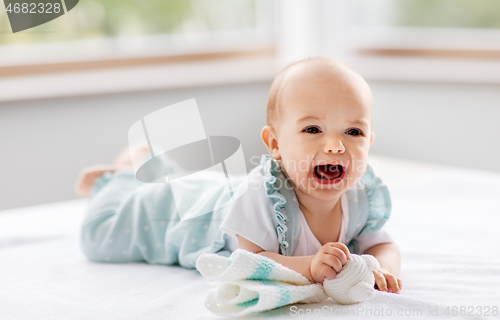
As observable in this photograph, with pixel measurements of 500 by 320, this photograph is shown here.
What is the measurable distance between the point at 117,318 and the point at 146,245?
0.32m

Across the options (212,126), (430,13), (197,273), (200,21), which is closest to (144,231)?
(197,273)

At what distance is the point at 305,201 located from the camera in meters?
0.89

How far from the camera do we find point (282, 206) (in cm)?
86

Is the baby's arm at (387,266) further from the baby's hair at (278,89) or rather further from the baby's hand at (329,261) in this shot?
the baby's hair at (278,89)

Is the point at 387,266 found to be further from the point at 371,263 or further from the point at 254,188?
the point at 254,188

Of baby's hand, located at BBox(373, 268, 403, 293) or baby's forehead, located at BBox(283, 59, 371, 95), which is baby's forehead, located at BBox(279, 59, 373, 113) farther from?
baby's hand, located at BBox(373, 268, 403, 293)

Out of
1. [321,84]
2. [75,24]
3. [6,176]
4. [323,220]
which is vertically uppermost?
[75,24]

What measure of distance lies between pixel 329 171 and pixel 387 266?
0.18 metres

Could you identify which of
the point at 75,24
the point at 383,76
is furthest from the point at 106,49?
the point at 383,76

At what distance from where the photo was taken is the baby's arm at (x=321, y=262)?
2.43ft

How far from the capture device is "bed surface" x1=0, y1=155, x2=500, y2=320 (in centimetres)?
73

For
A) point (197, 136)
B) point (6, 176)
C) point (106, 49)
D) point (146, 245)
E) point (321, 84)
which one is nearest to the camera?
point (321, 84)

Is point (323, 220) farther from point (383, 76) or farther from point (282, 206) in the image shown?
point (383, 76)

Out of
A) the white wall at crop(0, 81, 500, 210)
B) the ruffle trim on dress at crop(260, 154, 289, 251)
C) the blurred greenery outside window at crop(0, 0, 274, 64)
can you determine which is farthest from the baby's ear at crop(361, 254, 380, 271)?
the blurred greenery outside window at crop(0, 0, 274, 64)
